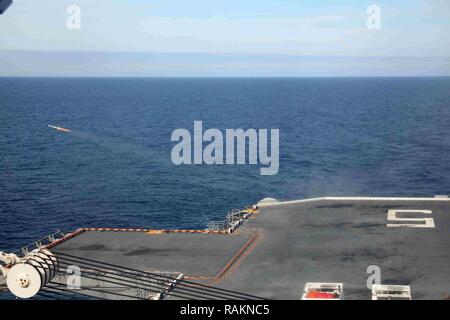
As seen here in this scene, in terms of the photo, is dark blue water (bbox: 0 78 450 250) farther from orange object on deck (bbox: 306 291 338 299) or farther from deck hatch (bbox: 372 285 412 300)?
deck hatch (bbox: 372 285 412 300)

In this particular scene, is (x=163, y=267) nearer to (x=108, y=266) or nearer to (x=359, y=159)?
(x=108, y=266)

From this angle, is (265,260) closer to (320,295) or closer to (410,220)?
(320,295)

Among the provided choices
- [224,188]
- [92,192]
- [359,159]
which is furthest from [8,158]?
[359,159]

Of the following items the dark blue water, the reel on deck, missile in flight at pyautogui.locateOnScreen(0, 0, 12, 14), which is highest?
missile in flight at pyautogui.locateOnScreen(0, 0, 12, 14)

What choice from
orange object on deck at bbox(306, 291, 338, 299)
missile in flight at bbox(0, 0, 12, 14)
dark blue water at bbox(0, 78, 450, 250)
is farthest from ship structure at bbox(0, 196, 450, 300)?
dark blue water at bbox(0, 78, 450, 250)

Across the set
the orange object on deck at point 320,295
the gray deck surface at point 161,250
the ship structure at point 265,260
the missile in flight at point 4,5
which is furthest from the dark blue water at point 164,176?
the missile in flight at point 4,5

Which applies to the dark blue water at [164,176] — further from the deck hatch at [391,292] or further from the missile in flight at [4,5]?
the missile in flight at [4,5]
